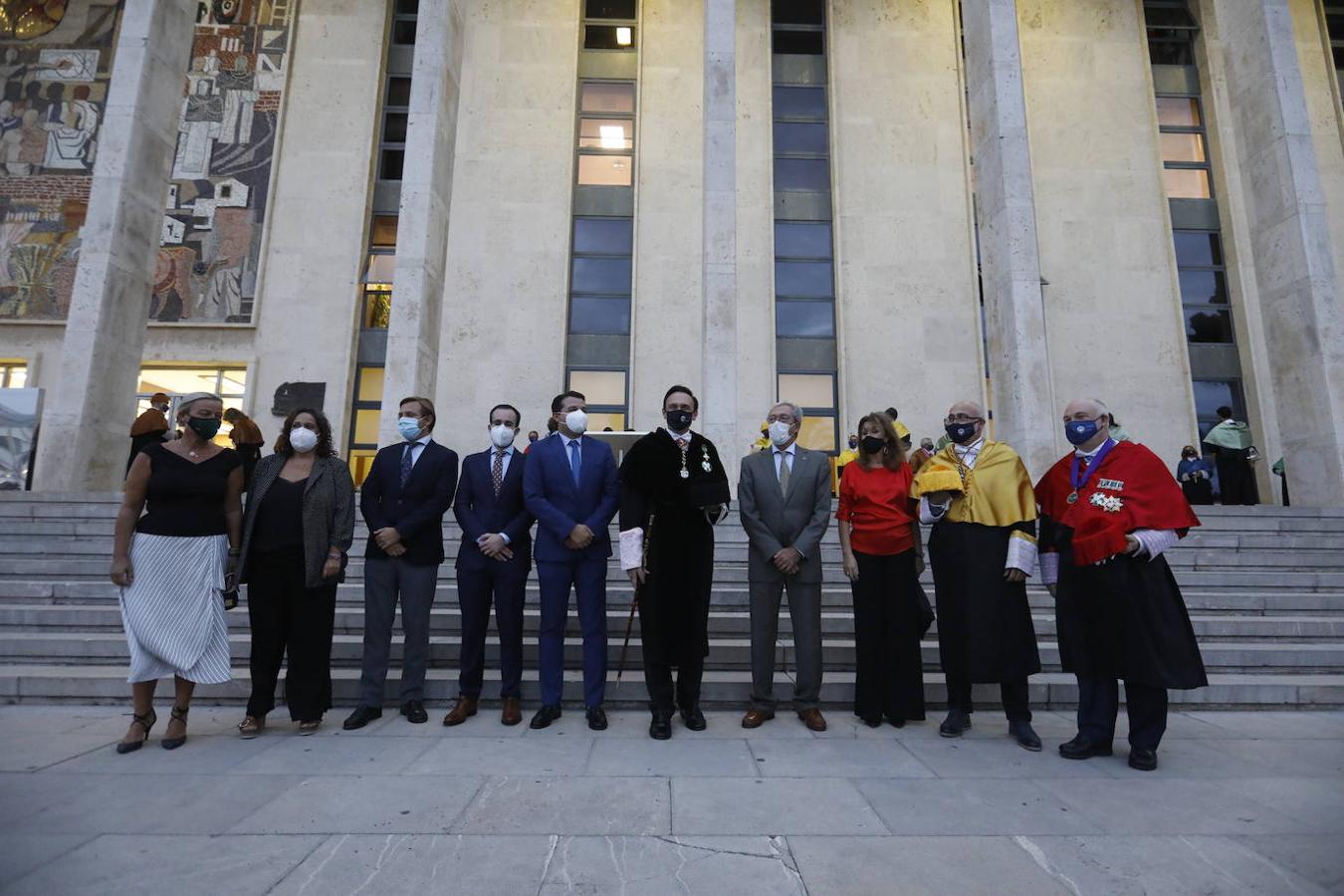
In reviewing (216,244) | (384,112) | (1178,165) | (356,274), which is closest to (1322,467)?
(1178,165)

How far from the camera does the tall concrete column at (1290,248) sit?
12.4 m

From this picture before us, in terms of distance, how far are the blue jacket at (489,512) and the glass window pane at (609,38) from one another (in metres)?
17.2

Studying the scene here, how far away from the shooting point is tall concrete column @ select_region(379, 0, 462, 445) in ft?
41.2

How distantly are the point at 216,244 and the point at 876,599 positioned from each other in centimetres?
1851

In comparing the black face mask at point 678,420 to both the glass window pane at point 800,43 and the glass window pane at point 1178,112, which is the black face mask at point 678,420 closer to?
the glass window pane at point 800,43

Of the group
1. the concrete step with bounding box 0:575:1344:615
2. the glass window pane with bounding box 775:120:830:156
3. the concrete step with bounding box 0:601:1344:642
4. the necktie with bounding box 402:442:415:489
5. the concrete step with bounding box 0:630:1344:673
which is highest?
the glass window pane with bounding box 775:120:830:156

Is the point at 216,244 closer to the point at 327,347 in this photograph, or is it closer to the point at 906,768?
the point at 327,347

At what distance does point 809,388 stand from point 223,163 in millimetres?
15506

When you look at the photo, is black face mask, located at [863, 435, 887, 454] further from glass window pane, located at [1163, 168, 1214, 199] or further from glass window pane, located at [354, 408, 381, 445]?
glass window pane, located at [1163, 168, 1214, 199]

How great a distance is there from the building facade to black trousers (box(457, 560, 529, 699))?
38.6ft

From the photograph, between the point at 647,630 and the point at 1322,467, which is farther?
the point at 1322,467

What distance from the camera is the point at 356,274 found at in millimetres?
17516

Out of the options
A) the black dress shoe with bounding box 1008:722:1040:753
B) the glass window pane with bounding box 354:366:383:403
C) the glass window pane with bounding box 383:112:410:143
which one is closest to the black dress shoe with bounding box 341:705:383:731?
the black dress shoe with bounding box 1008:722:1040:753

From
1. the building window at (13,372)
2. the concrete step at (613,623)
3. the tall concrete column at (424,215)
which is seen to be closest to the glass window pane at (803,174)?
the tall concrete column at (424,215)
